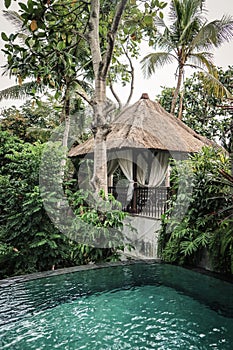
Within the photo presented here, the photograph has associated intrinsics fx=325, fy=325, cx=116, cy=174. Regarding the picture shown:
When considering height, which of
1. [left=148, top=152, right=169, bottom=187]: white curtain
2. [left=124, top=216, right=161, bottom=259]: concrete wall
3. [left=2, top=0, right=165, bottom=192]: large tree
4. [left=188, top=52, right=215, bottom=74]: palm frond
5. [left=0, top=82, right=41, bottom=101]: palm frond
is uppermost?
[left=188, top=52, right=215, bottom=74]: palm frond

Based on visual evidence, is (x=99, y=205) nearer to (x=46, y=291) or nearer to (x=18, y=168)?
(x=18, y=168)

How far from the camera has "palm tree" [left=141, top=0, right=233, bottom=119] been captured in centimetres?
1204

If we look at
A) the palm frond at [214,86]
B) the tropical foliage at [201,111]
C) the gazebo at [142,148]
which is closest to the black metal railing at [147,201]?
the gazebo at [142,148]

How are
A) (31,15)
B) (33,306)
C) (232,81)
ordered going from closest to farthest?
(31,15) < (33,306) < (232,81)

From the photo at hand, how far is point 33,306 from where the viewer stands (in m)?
3.52

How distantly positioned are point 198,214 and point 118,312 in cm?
250

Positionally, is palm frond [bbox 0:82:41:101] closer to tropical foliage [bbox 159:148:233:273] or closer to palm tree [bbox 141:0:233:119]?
palm tree [bbox 141:0:233:119]

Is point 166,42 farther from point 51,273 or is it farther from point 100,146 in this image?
point 51,273

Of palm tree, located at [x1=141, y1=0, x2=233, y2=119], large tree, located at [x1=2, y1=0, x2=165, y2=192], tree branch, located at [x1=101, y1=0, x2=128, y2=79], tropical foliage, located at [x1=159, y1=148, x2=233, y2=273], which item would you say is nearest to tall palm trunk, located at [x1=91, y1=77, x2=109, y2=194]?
large tree, located at [x1=2, y1=0, x2=165, y2=192]

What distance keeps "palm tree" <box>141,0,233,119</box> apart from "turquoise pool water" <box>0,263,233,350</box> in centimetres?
959

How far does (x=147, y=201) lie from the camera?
8.95m

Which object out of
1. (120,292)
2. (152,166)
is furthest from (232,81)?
(120,292)

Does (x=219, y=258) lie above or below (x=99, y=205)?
below

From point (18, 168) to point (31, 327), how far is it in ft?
10.6
